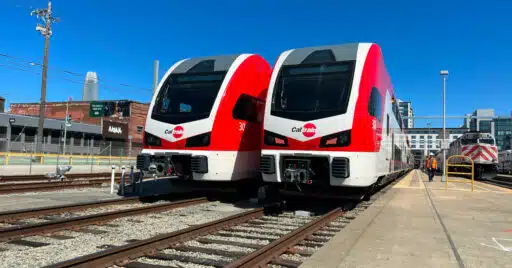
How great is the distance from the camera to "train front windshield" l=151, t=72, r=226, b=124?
32.1 ft

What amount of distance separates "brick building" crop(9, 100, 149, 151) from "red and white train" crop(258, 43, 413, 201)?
46189 mm

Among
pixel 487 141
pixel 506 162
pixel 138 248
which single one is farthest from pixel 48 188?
pixel 506 162

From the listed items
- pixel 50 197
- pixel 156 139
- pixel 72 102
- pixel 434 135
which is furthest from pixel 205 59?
pixel 434 135

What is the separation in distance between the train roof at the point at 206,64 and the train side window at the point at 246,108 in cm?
89

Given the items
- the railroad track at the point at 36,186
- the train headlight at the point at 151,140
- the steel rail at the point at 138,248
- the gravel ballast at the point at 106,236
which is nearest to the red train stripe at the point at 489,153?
the gravel ballast at the point at 106,236

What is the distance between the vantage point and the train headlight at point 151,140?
9.93 meters

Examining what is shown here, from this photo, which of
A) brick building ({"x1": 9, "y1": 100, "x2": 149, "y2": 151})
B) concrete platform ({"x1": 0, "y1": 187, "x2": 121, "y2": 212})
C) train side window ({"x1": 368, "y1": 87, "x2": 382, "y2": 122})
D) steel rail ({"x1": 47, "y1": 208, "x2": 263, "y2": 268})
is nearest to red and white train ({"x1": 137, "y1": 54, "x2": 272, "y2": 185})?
concrete platform ({"x1": 0, "y1": 187, "x2": 121, "y2": 212})

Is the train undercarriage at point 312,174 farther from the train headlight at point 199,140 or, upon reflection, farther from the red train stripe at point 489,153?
the red train stripe at point 489,153

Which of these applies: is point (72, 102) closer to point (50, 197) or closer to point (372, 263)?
point (50, 197)

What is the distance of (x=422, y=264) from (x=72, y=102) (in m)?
74.9

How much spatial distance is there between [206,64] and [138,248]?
6569 millimetres

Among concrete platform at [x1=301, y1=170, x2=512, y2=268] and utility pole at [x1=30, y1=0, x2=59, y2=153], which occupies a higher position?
utility pole at [x1=30, y1=0, x2=59, y2=153]

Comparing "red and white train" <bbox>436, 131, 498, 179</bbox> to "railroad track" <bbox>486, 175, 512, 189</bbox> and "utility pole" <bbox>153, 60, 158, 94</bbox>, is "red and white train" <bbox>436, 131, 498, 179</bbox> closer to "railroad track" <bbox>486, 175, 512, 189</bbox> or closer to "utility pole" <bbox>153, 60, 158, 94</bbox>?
"railroad track" <bbox>486, 175, 512, 189</bbox>

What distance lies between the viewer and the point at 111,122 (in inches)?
2397
